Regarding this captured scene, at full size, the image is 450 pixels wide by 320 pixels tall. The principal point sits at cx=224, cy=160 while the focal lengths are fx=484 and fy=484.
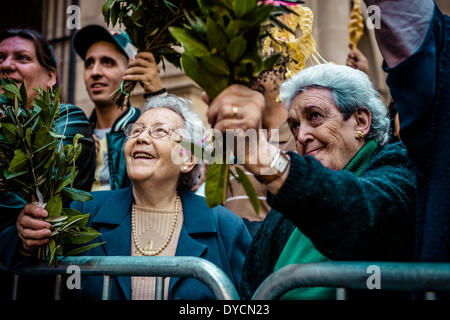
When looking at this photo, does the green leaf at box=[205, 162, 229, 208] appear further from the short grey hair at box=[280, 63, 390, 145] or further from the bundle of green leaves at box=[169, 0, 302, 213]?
the short grey hair at box=[280, 63, 390, 145]

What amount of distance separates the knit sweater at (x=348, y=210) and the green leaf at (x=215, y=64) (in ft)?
1.09

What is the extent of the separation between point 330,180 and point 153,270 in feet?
2.21

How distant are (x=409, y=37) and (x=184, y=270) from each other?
3.34 ft

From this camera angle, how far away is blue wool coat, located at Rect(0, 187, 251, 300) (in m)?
2.24

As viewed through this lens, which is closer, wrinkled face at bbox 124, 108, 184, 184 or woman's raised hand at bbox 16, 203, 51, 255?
woman's raised hand at bbox 16, 203, 51, 255

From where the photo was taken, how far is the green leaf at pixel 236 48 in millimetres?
1246

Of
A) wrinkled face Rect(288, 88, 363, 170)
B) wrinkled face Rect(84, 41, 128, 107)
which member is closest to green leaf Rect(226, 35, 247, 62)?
wrinkled face Rect(288, 88, 363, 170)

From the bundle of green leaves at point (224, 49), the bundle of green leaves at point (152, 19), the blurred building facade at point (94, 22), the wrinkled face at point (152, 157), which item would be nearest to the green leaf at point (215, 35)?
the bundle of green leaves at point (224, 49)

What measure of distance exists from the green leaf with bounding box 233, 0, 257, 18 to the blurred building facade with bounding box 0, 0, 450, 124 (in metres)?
4.61

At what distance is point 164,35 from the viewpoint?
2191 millimetres

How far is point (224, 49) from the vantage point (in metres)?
1.29

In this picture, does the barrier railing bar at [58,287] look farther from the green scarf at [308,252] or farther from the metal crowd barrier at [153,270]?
the green scarf at [308,252]

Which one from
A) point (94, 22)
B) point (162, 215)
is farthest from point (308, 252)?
point (94, 22)

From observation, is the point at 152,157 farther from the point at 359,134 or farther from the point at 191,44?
the point at 191,44
